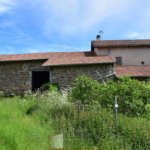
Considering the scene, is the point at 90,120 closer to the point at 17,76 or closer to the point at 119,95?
the point at 119,95

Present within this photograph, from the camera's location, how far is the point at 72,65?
449 inches

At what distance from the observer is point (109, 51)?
14.4 metres

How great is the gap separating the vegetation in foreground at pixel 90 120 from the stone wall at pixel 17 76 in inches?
252

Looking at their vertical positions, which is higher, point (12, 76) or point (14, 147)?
point (12, 76)

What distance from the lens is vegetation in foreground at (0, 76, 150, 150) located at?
407 cm

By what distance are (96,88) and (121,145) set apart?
8.92ft

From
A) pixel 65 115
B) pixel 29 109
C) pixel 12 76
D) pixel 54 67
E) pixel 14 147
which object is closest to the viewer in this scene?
pixel 14 147

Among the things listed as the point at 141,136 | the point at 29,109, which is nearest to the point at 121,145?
the point at 141,136

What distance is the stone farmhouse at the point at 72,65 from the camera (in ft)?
37.2

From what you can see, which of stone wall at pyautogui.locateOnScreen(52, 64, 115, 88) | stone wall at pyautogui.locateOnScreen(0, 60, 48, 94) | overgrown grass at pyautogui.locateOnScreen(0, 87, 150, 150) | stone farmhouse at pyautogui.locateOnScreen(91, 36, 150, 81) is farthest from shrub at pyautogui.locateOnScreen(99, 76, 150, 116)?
stone wall at pyautogui.locateOnScreen(0, 60, 48, 94)

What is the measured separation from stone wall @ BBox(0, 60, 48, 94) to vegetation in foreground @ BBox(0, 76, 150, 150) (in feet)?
21.0

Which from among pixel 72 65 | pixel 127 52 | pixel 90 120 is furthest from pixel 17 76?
pixel 127 52

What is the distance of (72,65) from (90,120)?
6867 millimetres

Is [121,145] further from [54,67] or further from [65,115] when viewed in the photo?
[54,67]
